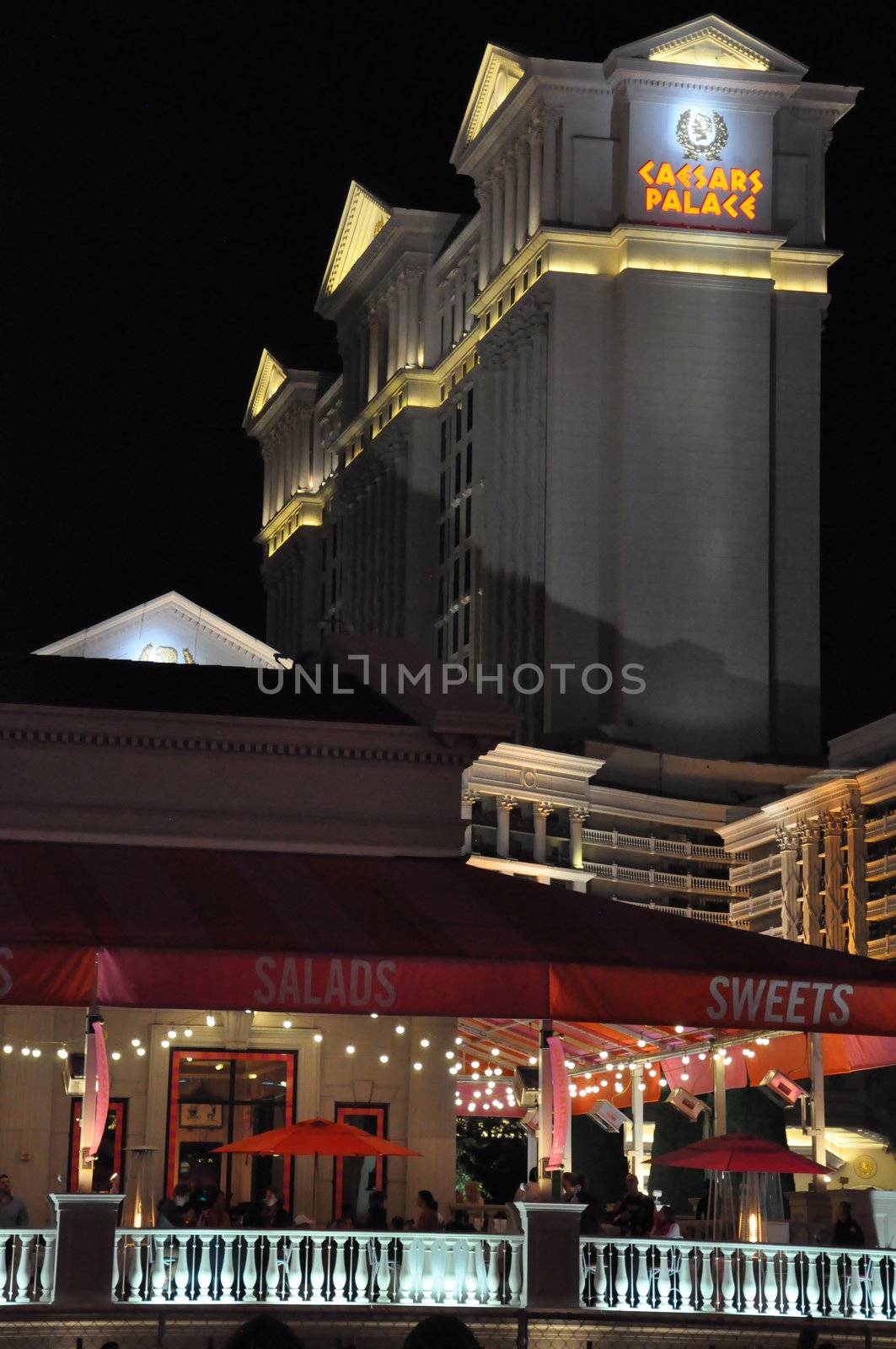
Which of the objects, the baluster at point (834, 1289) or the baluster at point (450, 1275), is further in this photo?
the baluster at point (834, 1289)

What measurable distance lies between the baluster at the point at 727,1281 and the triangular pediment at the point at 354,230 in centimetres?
9802

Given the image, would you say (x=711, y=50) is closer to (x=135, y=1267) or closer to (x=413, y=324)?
(x=413, y=324)

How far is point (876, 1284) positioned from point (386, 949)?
22.4 feet

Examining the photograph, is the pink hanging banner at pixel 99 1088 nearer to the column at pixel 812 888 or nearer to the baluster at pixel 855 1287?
the baluster at pixel 855 1287

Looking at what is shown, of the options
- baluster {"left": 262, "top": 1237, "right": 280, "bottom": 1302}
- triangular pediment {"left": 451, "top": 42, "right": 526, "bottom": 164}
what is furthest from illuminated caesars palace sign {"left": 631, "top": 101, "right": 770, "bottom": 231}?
baluster {"left": 262, "top": 1237, "right": 280, "bottom": 1302}

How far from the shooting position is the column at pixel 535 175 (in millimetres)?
97000

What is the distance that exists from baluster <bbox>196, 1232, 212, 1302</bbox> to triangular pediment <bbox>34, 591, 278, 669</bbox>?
50.9m

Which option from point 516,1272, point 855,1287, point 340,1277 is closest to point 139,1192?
point 340,1277

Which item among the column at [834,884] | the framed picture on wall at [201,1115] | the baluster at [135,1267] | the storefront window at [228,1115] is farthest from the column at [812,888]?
the baluster at [135,1267]

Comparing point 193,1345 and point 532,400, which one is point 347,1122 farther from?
point 532,400

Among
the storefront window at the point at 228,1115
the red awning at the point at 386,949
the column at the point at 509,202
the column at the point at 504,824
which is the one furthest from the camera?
the column at the point at 509,202

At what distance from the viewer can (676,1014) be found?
1116 inches

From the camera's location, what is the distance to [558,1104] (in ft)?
91.5

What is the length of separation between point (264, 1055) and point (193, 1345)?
273 inches
